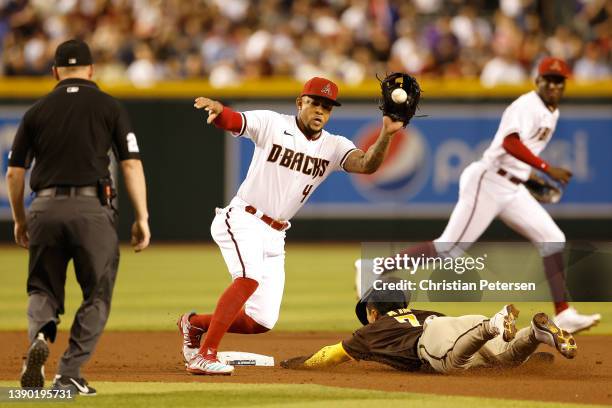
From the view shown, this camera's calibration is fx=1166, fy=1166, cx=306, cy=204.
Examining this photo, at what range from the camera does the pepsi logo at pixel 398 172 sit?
18.2m

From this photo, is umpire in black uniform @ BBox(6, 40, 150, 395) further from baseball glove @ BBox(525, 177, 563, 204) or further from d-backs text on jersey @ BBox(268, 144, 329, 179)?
baseball glove @ BBox(525, 177, 563, 204)

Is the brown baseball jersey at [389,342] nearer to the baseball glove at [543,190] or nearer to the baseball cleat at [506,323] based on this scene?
the baseball cleat at [506,323]

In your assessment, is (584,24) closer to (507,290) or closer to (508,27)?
(508,27)

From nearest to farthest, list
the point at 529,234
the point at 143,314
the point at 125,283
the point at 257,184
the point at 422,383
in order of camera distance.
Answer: the point at 422,383, the point at 257,184, the point at 529,234, the point at 143,314, the point at 125,283

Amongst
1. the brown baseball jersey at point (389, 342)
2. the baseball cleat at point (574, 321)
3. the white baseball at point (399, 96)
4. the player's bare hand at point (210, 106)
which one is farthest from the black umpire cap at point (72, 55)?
the baseball cleat at point (574, 321)

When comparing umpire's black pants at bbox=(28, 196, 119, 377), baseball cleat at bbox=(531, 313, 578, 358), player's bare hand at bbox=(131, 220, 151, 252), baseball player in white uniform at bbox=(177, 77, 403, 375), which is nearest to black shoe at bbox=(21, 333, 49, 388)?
umpire's black pants at bbox=(28, 196, 119, 377)

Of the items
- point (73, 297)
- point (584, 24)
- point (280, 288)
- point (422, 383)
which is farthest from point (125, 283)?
point (584, 24)

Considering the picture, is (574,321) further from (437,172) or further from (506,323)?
(437,172)

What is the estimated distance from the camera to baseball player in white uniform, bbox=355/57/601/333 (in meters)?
9.98

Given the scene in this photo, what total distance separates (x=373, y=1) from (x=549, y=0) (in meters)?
3.24

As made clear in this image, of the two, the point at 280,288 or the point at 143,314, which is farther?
the point at 143,314

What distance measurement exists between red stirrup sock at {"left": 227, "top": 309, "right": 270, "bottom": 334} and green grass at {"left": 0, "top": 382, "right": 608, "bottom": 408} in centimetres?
82

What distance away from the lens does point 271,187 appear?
748cm

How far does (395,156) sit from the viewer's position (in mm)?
18188
